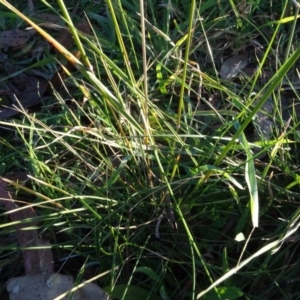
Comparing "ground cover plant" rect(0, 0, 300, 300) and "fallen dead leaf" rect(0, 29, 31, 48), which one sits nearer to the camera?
"ground cover plant" rect(0, 0, 300, 300)

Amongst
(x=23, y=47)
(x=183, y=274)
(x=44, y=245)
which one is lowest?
(x=183, y=274)

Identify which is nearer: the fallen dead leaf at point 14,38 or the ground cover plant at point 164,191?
the ground cover plant at point 164,191

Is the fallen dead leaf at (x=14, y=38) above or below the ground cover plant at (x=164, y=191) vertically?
above

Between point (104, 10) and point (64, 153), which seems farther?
point (104, 10)

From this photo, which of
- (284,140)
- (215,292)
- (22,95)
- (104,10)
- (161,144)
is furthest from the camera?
(104,10)

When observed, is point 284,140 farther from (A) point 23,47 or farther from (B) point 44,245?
(A) point 23,47

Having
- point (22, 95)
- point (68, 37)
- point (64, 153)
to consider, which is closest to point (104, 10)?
point (68, 37)

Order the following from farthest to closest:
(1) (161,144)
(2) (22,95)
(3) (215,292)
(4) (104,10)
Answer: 1. (4) (104,10)
2. (2) (22,95)
3. (1) (161,144)
4. (3) (215,292)

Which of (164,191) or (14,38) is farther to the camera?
(14,38)

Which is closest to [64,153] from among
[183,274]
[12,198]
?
[12,198]

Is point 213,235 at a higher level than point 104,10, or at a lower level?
lower

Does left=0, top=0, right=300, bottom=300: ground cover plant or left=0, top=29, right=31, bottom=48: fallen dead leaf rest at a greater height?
left=0, top=29, right=31, bottom=48: fallen dead leaf

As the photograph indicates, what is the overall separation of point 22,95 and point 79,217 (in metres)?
A: 0.56

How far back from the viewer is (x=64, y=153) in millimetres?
1581
